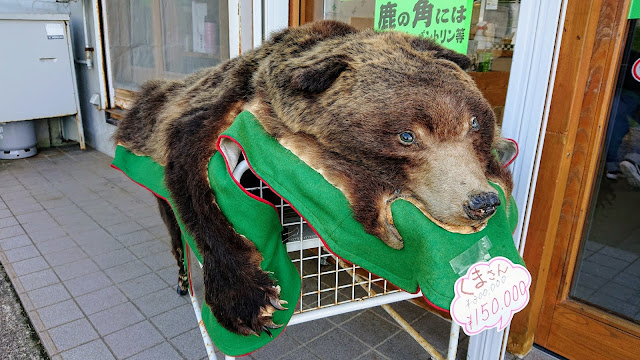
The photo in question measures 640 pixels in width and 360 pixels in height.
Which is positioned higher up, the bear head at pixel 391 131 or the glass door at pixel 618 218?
the bear head at pixel 391 131

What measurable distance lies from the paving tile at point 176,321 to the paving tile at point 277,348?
452 mm

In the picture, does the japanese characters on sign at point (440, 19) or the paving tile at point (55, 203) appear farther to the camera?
the paving tile at point (55, 203)

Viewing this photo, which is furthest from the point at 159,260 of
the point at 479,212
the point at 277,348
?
the point at 479,212

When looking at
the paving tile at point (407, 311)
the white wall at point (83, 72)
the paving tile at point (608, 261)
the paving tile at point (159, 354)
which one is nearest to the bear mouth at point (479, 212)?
the paving tile at point (608, 261)

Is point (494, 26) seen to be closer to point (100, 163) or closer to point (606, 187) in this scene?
point (606, 187)

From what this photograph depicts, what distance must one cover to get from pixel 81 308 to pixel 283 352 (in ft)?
4.18

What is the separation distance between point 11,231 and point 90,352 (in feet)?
6.38

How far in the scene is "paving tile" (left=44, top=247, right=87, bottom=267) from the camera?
3221mm

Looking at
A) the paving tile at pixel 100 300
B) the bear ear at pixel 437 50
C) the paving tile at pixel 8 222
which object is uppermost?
the bear ear at pixel 437 50

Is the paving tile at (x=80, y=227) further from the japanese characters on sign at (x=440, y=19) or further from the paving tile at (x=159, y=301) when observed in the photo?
the japanese characters on sign at (x=440, y=19)

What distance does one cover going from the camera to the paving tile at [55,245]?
133 inches

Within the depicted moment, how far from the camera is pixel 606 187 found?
2062 millimetres

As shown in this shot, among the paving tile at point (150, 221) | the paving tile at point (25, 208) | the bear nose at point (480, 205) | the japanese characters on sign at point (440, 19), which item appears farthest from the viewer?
the paving tile at point (25, 208)

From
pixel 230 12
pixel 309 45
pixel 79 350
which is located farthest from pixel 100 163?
pixel 309 45
